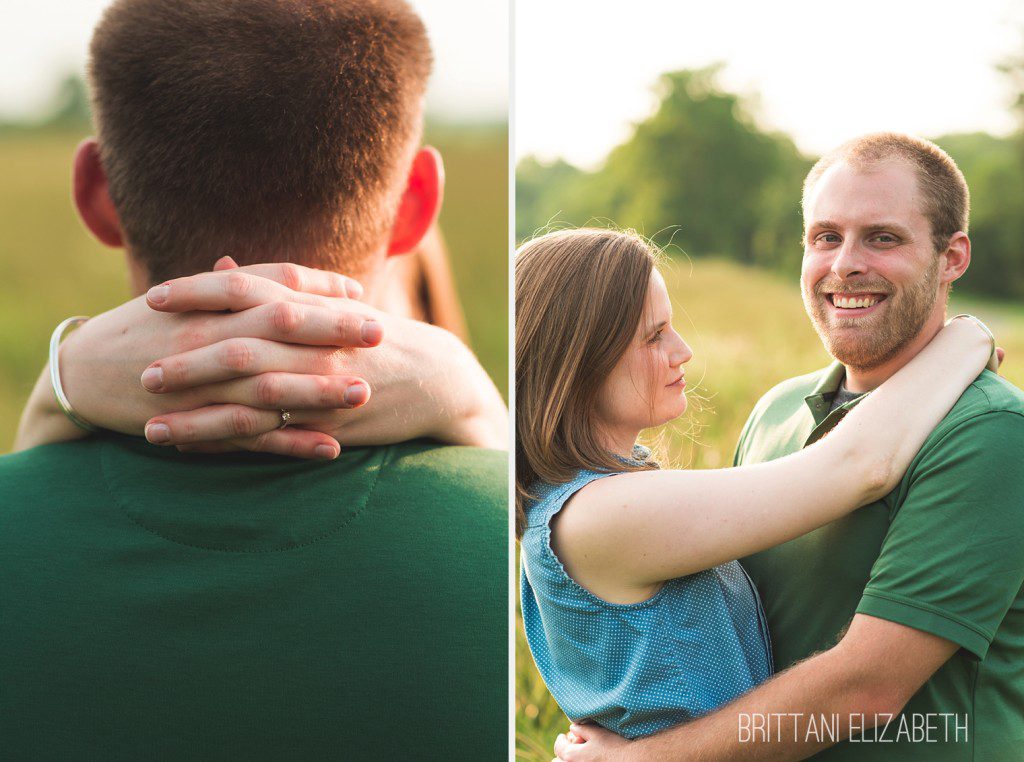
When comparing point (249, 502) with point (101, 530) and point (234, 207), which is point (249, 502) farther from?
point (234, 207)

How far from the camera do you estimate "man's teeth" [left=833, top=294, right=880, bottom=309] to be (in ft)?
5.08

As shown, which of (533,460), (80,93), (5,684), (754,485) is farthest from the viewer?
(80,93)

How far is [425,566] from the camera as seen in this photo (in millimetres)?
1161

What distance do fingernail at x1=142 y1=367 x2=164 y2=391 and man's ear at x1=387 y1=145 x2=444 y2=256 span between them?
14.9 inches

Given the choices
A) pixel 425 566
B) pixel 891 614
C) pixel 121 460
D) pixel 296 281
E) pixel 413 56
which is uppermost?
pixel 413 56

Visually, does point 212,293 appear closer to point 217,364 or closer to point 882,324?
point 217,364

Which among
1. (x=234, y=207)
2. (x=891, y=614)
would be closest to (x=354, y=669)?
(x=234, y=207)

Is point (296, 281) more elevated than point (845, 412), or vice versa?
point (296, 281)

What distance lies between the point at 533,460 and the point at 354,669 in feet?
Result: 1.63

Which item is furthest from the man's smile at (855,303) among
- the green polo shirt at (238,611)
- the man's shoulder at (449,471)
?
the green polo shirt at (238,611)

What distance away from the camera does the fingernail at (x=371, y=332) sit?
1.16 m

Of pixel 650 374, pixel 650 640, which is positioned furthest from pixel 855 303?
pixel 650 640

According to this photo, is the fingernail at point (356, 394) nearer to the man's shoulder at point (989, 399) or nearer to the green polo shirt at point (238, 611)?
the green polo shirt at point (238, 611)

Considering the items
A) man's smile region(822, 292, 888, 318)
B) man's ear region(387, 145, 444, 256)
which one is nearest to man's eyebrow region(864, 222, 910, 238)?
man's smile region(822, 292, 888, 318)
